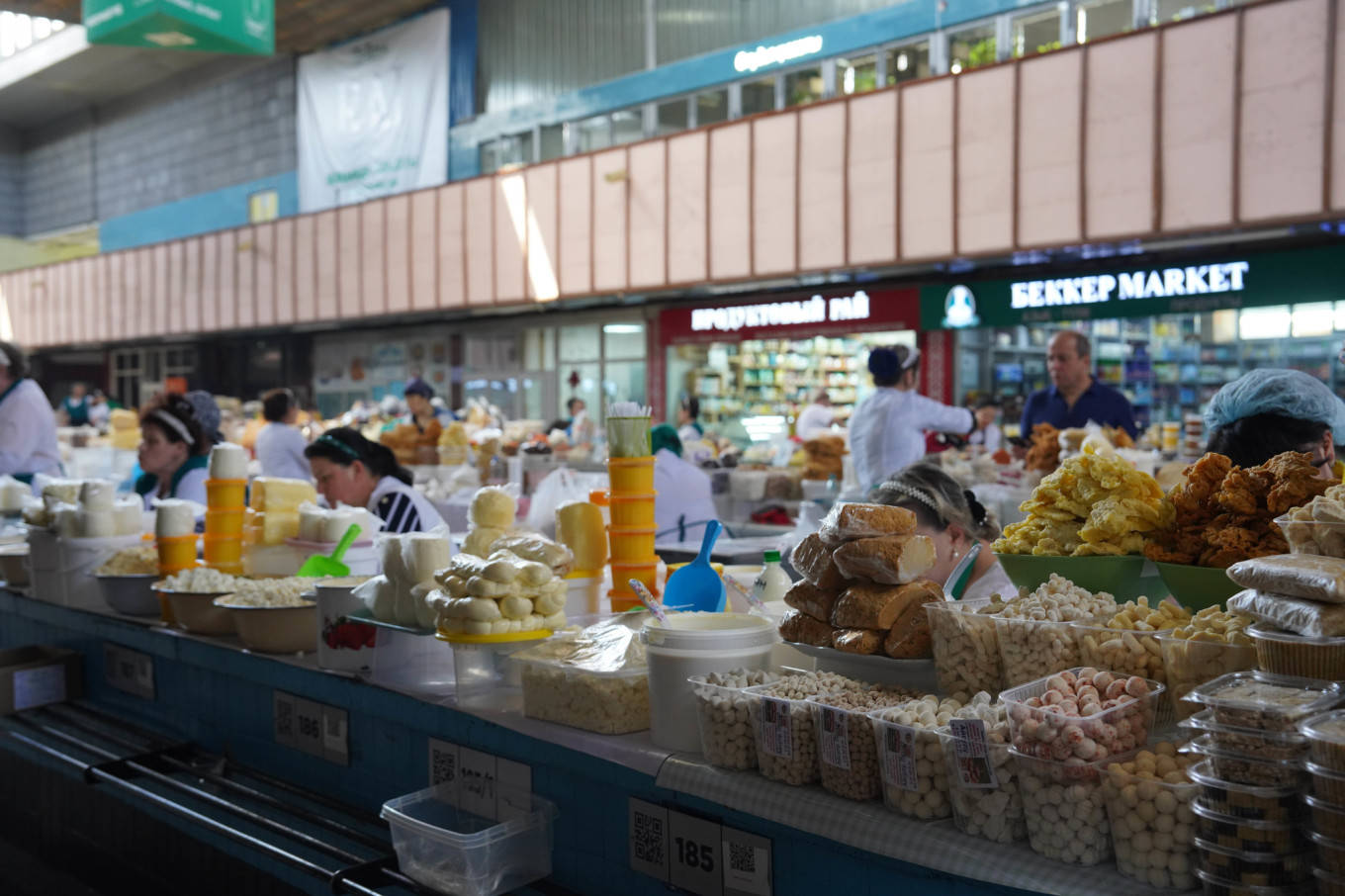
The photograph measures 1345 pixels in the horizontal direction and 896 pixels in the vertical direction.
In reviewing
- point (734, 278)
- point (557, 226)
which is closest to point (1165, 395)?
point (734, 278)

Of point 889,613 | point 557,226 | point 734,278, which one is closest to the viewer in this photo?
point 889,613

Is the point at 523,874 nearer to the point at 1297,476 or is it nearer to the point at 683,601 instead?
the point at 683,601

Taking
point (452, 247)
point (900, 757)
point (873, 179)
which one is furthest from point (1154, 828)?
point (452, 247)

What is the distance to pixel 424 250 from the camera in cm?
1581

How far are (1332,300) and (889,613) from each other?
9800 mm

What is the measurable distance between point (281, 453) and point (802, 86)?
29.3 ft

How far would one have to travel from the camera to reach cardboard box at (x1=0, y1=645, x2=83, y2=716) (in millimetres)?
3600

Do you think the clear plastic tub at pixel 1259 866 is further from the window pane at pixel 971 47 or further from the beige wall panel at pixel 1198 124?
the window pane at pixel 971 47

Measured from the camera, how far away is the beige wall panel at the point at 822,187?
458 inches

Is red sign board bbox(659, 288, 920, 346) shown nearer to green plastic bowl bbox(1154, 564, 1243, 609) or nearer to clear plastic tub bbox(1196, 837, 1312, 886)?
green plastic bowl bbox(1154, 564, 1243, 609)

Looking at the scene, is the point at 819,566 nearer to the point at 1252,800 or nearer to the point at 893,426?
the point at 1252,800

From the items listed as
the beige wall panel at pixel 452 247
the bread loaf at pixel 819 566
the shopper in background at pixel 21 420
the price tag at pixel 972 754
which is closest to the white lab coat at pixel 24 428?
the shopper in background at pixel 21 420

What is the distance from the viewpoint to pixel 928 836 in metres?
1.49

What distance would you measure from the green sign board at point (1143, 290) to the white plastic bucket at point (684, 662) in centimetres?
973
